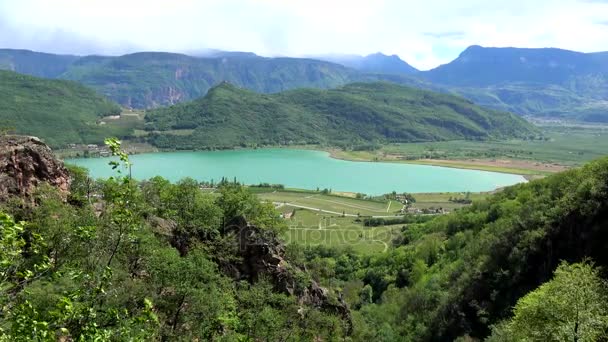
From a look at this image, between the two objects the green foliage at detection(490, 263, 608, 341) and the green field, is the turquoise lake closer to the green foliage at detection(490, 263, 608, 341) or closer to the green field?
the green field

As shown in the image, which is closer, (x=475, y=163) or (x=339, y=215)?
(x=339, y=215)

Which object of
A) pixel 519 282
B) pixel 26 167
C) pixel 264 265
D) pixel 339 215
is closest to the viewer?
pixel 26 167

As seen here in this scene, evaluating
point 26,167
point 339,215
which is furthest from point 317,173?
point 26,167

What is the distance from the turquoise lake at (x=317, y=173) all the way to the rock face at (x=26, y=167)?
9777cm

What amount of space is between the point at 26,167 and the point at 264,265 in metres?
14.9

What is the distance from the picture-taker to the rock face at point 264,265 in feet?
98.8

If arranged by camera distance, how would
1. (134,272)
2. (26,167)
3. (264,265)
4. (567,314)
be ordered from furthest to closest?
(264,265), (26,167), (134,272), (567,314)

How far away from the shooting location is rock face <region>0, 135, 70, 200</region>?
2341cm

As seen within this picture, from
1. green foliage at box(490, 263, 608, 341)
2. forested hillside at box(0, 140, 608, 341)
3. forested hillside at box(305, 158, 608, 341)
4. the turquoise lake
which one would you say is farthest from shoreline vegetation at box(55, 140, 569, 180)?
green foliage at box(490, 263, 608, 341)

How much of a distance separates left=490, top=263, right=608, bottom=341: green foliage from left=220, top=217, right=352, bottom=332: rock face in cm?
1423

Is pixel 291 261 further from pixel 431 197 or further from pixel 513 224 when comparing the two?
pixel 431 197

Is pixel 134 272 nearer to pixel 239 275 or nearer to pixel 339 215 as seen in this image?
pixel 239 275

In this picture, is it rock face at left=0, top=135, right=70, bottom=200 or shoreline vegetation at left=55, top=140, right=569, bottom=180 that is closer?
rock face at left=0, top=135, right=70, bottom=200

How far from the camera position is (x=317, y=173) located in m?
156
